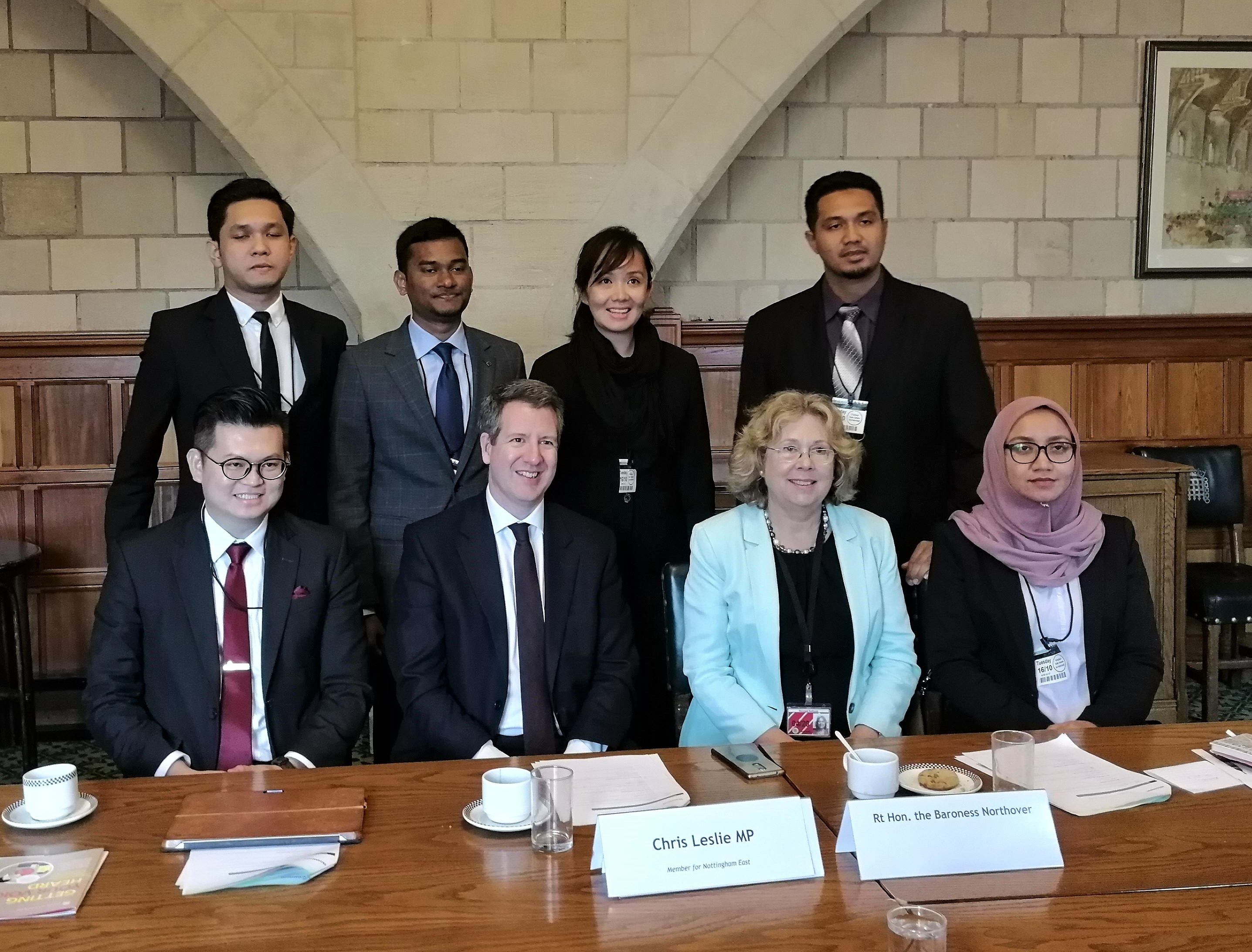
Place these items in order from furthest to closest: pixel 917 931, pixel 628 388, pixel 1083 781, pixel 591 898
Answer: pixel 628 388
pixel 1083 781
pixel 591 898
pixel 917 931

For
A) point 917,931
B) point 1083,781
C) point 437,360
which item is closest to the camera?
point 917,931

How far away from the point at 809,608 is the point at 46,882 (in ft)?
5.28

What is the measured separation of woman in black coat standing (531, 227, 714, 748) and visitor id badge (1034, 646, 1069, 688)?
2.95ft

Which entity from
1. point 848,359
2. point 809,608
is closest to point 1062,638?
point 809,608

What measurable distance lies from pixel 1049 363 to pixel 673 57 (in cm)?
235

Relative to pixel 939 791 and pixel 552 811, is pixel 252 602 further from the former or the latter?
pixel 939 791

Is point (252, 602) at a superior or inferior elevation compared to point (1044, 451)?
inferior

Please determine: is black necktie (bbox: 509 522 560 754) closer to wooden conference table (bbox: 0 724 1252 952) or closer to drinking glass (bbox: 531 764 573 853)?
wooden conference table (bbox: 0 724 1252 952)

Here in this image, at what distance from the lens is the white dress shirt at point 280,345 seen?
303 cm

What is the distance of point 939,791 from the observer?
5.80 feet

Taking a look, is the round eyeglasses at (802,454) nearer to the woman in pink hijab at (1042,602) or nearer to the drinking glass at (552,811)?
the woman in pink hijab at (1042,602)

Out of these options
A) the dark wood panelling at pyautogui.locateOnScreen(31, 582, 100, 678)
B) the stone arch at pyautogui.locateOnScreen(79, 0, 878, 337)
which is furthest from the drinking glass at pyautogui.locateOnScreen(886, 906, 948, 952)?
the dark wood panelling at pyautogui.locateOnScreen(31, 582, 100, 678)

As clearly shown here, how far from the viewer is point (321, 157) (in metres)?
4.68

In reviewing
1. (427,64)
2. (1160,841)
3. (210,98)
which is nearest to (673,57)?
(427,64)
